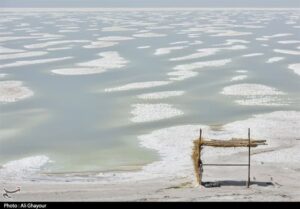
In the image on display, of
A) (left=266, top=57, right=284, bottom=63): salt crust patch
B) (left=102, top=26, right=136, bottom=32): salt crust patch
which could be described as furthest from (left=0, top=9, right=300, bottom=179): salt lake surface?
(left=102, top=26, right=136, bottom=32): salt crust patch

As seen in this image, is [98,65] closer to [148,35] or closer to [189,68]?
[189,68]

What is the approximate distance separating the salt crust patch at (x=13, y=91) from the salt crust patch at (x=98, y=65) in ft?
18.6

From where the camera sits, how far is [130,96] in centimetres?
3366

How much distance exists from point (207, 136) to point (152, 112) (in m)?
5.53

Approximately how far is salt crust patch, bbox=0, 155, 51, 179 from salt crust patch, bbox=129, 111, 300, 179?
398cm

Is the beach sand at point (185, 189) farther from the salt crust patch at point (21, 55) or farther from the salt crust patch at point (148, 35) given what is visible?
the salt crust patch at point (148, 35)

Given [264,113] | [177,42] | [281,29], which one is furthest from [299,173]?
[281,29]

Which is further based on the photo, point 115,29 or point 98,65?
point 115,29

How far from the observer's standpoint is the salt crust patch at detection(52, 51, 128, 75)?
42.2 metres

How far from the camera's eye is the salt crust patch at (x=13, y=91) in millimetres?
33000

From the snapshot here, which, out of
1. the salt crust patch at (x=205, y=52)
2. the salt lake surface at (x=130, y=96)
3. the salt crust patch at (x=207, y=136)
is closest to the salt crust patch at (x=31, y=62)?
the salt lake surface at (x=130, y=96)

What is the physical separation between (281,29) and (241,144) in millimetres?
57282

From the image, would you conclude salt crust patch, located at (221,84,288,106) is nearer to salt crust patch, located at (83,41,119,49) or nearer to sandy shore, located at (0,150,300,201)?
sandy shore, located at (0,150,300,201)

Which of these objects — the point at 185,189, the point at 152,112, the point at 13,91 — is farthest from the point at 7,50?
the point at 185,189
